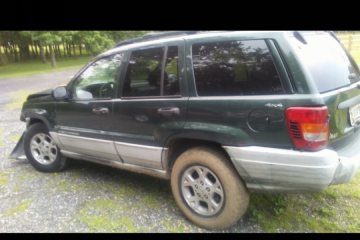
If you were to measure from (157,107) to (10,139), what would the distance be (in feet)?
14.6

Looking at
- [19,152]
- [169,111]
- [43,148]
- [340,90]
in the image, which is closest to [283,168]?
[340,90]

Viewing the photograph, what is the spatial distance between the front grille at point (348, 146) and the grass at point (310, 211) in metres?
0.81

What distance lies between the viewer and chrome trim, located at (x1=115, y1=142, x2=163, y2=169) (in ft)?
9.29

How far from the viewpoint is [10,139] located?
5.54 m

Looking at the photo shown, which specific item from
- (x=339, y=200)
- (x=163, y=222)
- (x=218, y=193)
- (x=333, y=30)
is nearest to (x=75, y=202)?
(x=163, y=222)

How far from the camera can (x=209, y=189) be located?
8.23 feet

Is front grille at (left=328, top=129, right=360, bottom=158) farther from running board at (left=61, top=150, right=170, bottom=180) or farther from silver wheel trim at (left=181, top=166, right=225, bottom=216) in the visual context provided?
running board at (left=61, top=150, right=170, bottom=180)

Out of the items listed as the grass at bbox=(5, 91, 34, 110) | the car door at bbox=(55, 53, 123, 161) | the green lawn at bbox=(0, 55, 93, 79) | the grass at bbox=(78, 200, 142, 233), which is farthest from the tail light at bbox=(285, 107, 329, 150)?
the green lawn at bbox=(0, 55, 93, 79)

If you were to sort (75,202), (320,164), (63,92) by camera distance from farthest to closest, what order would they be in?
1. (63,92)
2. (75,202)
3. (320,164)

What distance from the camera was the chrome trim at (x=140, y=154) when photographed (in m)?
2.83

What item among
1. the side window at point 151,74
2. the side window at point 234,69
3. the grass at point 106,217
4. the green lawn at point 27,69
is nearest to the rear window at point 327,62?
the side window at point 234,69

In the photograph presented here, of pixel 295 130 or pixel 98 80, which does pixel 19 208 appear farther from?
pixel 295 130

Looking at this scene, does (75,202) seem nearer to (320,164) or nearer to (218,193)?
(218,193)

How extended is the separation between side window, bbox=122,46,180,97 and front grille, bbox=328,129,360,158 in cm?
150
